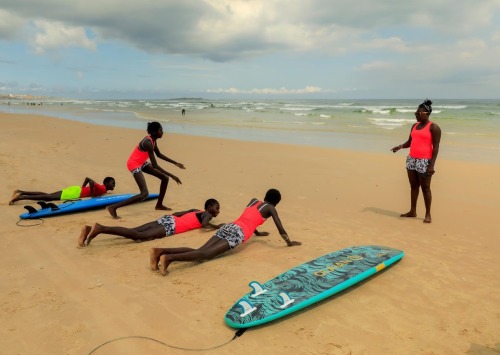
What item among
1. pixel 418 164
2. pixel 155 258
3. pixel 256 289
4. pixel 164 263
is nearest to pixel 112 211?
pixel 155 258

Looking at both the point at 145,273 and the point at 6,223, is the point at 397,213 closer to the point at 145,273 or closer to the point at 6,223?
the point at 145,273

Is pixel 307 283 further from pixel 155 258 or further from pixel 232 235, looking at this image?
pixel 155 258

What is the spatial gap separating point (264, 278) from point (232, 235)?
2.47 feet

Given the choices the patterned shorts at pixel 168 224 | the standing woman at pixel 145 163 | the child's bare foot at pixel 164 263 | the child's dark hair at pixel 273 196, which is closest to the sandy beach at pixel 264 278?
the child's bare foot at pixel 164 263

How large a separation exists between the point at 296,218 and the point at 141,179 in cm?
279

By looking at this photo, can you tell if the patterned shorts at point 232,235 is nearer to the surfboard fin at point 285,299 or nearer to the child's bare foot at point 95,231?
the surfboard fin at point 285,299

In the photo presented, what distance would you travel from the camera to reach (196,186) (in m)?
8.99

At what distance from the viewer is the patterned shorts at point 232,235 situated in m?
4.88

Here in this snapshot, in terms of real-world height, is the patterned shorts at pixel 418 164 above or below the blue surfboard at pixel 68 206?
above

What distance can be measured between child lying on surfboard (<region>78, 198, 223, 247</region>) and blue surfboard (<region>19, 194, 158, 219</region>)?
1298mm

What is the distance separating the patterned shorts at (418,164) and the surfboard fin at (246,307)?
419 cm

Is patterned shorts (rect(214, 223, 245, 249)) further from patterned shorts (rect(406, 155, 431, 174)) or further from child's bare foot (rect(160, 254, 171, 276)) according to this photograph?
patterned shorts (rect(406, 155, 431, 174))

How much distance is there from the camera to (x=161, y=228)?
5.57 meters

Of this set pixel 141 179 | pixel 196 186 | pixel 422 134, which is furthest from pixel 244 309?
pixel 196 186
